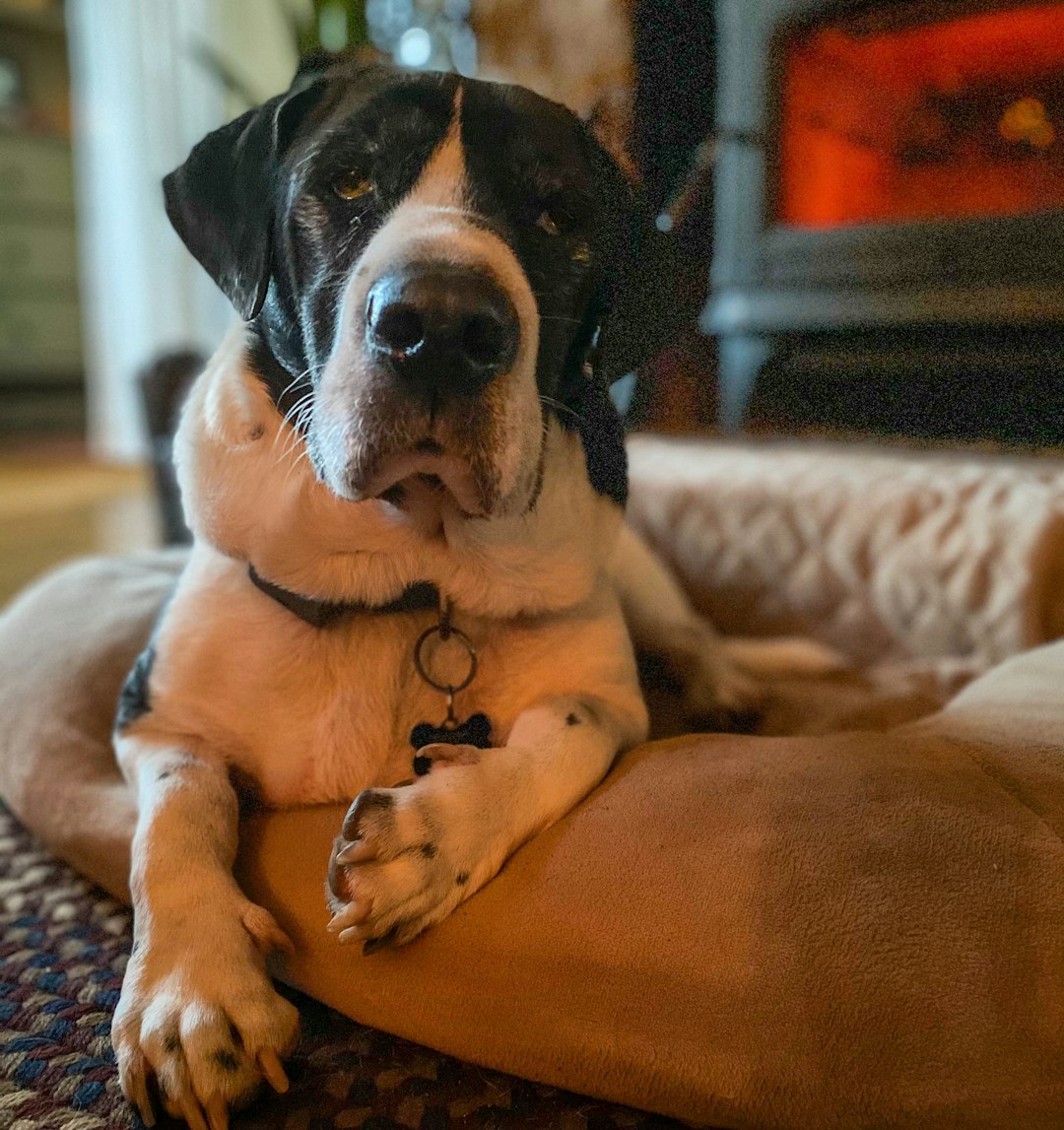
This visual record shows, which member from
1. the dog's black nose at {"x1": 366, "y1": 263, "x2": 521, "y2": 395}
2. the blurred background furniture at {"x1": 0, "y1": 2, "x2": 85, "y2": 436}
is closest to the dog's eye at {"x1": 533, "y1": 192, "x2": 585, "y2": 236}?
the dog's black nose at {"x1": 366, "y1": 263, "x2": 521, "y2": 395}

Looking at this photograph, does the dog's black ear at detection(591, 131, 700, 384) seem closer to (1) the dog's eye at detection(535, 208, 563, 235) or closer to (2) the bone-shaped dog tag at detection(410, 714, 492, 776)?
A: (1) the dog's eye at detection(535, 208, 563, 235)

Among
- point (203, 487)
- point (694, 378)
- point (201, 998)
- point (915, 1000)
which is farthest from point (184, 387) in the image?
point (915, 1000)

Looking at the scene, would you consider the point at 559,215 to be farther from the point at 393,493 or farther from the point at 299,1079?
the point at 299,1079

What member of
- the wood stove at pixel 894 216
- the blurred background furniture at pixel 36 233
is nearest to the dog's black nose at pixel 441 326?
the wood stove at pixel 894 216

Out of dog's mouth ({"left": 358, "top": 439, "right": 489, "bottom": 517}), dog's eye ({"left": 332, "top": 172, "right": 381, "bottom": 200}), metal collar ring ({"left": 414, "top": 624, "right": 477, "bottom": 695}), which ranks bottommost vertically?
metal collar ring ({"left": 414, "top": 624, "right": 477, "bottom": 695})

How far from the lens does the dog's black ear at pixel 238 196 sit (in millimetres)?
1122

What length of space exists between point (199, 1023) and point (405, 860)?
20 cm

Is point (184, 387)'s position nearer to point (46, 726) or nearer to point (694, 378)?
point (46, 726)

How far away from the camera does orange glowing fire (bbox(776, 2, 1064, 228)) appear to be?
8.66 feet

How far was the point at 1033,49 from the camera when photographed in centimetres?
262

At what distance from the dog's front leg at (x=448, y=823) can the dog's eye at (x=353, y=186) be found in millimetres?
572

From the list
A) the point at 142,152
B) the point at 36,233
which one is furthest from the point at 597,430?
the point at 36,233

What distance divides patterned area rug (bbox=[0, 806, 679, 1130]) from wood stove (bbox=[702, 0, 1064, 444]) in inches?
85.0

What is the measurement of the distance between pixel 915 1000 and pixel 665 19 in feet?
10.2
